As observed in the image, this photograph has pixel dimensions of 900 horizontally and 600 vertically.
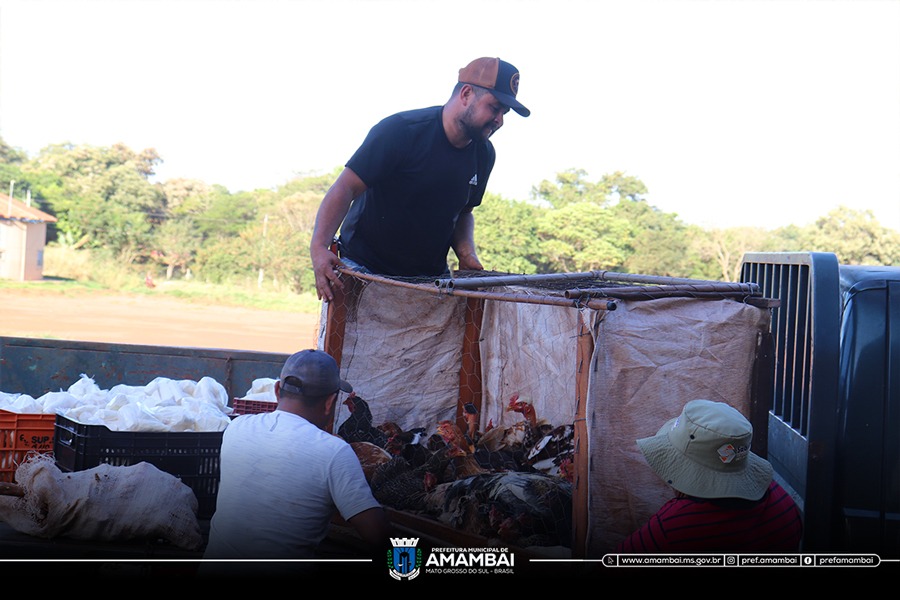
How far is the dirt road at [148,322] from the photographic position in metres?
20.3

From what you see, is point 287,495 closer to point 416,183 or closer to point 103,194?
point 416,183

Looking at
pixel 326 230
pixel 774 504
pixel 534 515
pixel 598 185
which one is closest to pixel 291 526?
pixel 534 515

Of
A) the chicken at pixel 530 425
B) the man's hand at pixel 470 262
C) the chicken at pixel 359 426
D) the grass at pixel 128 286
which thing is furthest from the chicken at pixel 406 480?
the grass at pixel 128 286

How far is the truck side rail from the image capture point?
2.77 m

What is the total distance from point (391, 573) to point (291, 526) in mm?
343

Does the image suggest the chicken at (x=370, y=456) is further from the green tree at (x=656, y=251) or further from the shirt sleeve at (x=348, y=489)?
the green tree at (x=656, y=251)

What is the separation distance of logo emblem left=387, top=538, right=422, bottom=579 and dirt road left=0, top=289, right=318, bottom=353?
1543 centimetres

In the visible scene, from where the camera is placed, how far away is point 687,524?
252 centimetres

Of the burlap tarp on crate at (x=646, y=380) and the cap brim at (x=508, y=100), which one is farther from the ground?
the cap brim at (x=508, y=100)

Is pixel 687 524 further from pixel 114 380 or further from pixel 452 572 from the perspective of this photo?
pixel 114 380

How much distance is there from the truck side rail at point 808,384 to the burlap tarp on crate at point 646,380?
0.21m

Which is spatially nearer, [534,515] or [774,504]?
[774,504]

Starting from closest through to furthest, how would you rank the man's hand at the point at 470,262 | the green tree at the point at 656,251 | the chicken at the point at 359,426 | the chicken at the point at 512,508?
the chicken at the point at 512,508, the chicken at the point at 359,426, the man's hand at the point at 470,262, the green tree at the point at 656,251

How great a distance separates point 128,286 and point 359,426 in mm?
29701
